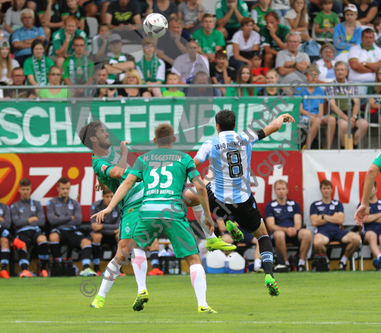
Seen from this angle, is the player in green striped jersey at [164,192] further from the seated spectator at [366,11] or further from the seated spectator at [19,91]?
the seated spectator at [366,11]

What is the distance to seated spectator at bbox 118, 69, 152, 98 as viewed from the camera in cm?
1377

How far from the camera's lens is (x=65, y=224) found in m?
13.2

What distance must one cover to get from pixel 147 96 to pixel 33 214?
11.5ft

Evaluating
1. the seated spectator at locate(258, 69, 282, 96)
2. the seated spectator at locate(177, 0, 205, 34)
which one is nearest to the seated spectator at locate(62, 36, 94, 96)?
the seated spectator at locate(177, 0, 205, 34)

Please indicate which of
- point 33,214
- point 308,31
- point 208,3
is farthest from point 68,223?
point 308,31

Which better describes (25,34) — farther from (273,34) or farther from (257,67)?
(273,34)

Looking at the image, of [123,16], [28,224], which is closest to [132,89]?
[123,16]

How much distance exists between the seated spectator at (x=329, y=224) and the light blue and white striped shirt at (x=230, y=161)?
516 cm

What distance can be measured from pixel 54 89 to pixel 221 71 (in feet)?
12.8

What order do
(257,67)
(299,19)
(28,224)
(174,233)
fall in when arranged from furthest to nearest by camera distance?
1. (299,19)
2. (257,67)
3. (28,224)
4. (174,233)

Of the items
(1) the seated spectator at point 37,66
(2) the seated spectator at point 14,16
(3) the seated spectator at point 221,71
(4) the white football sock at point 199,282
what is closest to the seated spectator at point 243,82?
(3) the seated spectator at point 221,71

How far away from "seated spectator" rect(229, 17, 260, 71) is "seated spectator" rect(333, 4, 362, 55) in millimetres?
2248

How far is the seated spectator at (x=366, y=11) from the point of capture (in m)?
17.4

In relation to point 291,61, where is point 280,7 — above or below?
above
